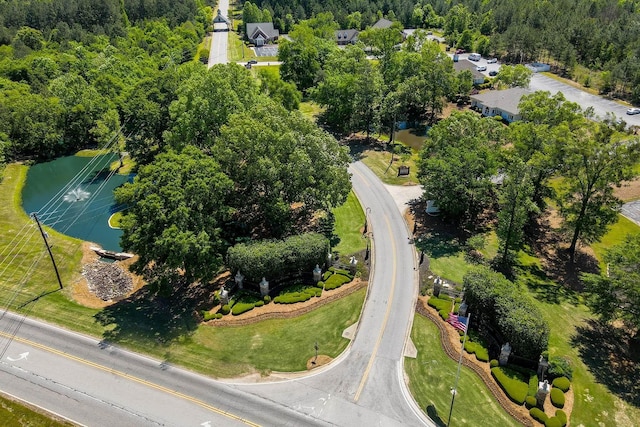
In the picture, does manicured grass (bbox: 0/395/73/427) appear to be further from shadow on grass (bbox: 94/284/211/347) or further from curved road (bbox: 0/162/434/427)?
shadow on grass (bbox: 94/284/211/347)

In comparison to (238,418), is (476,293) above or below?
above

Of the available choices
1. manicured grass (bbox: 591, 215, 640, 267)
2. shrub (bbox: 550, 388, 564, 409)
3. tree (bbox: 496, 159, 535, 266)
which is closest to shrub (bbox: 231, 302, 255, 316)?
shrub (bbox: 550, 388, 564, 409)

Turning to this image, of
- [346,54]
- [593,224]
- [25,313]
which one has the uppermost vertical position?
[346,54]

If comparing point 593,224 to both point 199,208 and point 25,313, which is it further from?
point 25,313

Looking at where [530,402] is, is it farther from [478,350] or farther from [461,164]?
[461,164]

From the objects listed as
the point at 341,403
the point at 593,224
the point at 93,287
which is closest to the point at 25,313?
the point at 93,287
